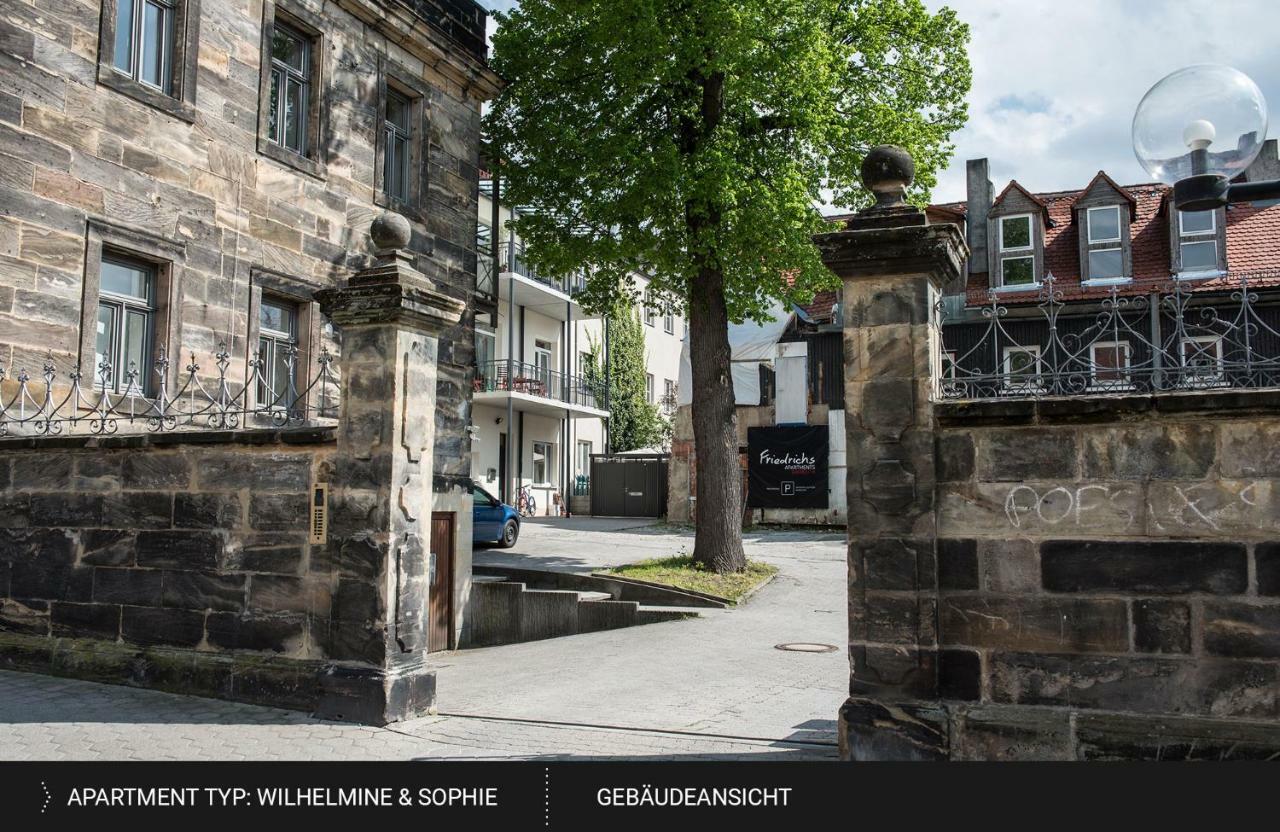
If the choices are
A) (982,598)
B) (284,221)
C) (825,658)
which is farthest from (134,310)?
(982,598)

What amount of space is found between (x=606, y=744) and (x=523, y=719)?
1.20m

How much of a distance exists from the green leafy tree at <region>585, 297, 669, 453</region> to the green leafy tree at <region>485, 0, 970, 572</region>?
69.4 ft

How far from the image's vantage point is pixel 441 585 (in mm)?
13719

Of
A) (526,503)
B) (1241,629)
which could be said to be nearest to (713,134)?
(1241,629)

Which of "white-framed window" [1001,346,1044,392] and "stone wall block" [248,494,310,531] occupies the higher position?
"white-framed window" [1001,346,1044,392]

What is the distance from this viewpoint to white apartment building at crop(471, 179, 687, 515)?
31.1 metres

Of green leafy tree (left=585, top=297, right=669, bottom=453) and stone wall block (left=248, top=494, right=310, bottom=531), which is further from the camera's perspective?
green leafy tree (left=585, top=297, right=669, bottom=453)

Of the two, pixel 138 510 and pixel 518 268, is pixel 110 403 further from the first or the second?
pixel 518 268

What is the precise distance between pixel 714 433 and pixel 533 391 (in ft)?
54.7

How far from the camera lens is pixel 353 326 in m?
7.66

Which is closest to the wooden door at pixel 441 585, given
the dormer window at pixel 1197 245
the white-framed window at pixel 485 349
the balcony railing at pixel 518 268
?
the balcony railing at pixel 518 268

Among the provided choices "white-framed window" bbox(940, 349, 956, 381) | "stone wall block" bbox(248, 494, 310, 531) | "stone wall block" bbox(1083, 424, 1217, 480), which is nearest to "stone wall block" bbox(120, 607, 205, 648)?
"stone wall block" bbox(248, 494, 310, 531)

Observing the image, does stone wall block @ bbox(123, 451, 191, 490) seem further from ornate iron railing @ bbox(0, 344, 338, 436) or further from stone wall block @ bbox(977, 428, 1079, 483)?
stone wall block @ bbox(977, 428, 1079, 483)

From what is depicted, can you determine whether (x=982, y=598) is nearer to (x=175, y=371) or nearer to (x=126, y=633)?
(x=126, y=633)
